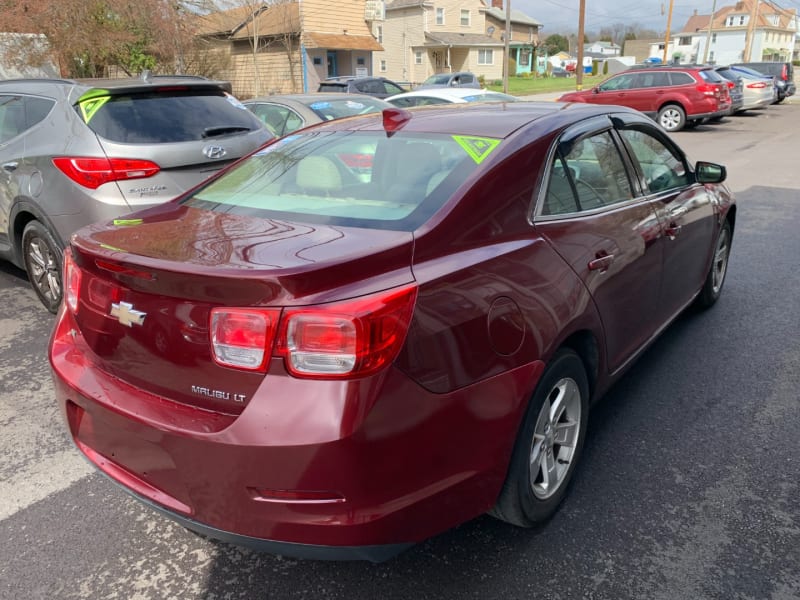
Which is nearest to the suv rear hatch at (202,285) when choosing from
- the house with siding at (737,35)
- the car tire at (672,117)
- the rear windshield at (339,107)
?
the rear windshield at (339,107)

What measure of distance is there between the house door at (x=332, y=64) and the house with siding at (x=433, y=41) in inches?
307

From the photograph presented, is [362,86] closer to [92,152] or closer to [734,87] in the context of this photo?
[734,87]

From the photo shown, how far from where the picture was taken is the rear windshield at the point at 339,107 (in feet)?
27.4

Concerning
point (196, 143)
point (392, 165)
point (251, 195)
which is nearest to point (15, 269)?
point (196, 143)

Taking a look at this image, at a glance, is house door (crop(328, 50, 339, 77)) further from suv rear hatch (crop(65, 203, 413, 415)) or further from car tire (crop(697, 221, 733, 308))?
suv rear hatch (crop(65, 203, 413, 415))

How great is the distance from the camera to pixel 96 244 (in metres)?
2.40

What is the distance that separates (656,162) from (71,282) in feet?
10.3

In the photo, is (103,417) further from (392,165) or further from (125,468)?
(392,165)

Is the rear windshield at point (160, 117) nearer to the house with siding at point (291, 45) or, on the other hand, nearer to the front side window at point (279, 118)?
the front side window at point (279, 118)

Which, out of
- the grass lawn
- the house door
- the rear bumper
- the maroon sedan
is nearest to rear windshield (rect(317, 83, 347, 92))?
the maroon sedan

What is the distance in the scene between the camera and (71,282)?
8.47 ft

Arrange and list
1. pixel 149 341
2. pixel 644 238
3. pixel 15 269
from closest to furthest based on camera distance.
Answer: pixel 149 341 < pixel 644 238 < pixel 15 269

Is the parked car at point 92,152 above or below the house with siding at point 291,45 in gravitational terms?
below

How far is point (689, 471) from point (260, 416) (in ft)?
6.89
